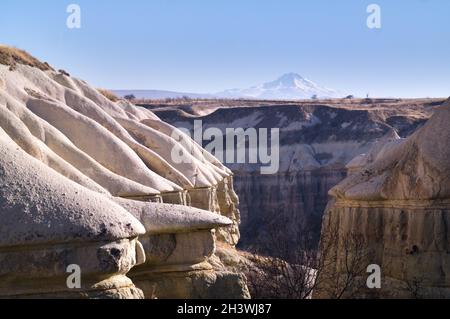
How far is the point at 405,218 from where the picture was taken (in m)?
22.2

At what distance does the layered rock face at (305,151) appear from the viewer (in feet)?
251

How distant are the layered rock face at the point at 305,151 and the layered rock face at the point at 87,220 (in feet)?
142

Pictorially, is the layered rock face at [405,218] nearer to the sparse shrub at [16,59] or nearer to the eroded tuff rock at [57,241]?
the eroded tuff rock at [57,241]

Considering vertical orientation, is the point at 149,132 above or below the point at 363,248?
above

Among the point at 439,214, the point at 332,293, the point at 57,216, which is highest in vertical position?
the point at 57,216

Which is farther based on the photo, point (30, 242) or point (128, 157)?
point (128, 157)

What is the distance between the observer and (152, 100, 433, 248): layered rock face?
251 ft

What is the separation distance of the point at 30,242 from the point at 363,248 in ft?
46.2

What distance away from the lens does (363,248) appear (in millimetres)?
23641

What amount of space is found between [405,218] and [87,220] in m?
12.6

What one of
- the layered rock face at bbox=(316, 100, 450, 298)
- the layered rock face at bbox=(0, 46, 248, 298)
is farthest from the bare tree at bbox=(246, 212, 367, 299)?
the layered rock face at bbox=(0, 46, 248, 298)

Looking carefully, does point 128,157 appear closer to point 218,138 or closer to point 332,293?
→ point 332,293

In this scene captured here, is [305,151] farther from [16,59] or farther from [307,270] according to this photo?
[307,270]
